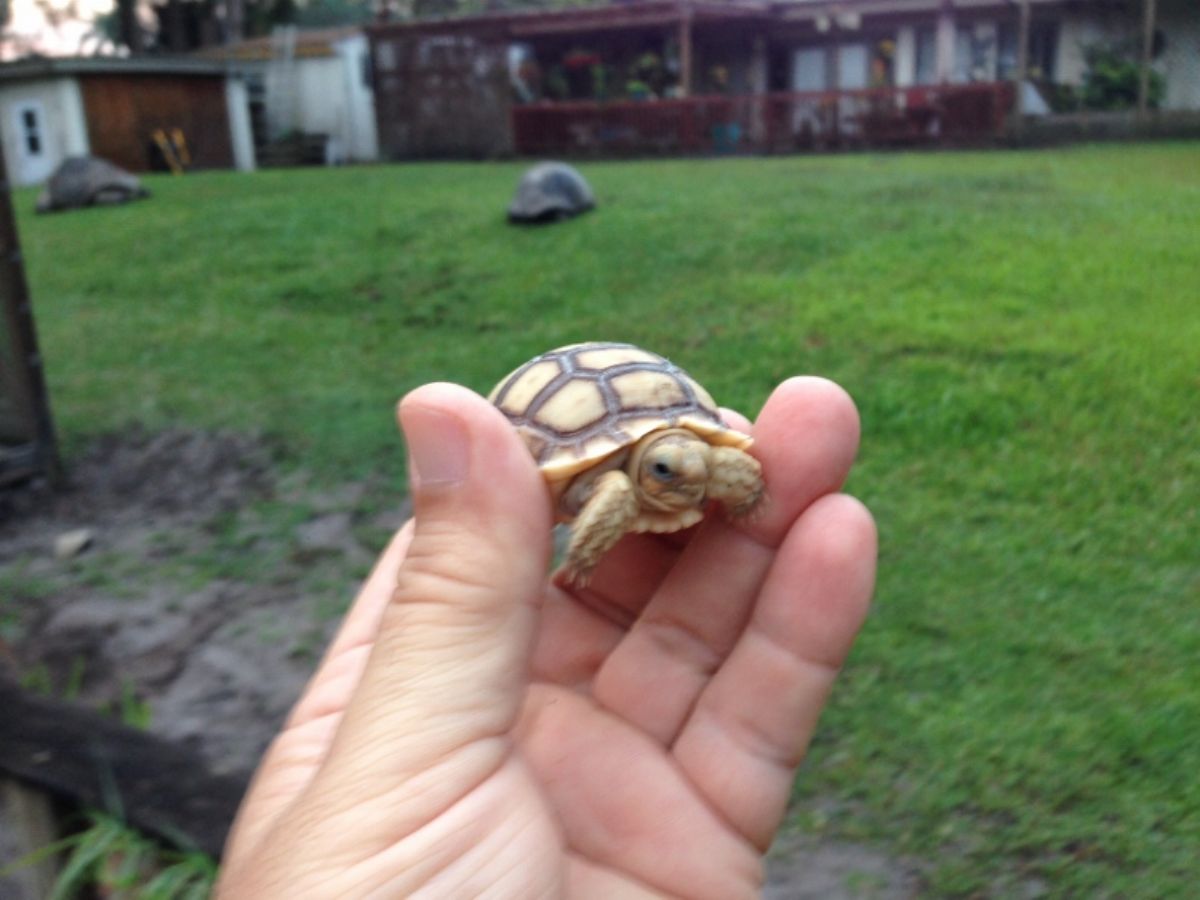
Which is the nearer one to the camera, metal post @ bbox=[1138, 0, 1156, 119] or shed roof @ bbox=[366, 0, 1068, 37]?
metal post @ bbox=[1138, 0, 1156, 119]

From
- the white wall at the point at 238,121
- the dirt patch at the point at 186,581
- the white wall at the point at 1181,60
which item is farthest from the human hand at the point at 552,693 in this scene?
the white wall at the point at 238,121

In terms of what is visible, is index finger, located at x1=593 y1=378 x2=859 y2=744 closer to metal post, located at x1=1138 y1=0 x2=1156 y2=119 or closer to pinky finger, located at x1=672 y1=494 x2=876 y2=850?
pinky finger, located at x1=672 y1=494 x2=876 y2=850

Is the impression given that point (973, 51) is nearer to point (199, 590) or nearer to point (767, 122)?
point (767, 122)

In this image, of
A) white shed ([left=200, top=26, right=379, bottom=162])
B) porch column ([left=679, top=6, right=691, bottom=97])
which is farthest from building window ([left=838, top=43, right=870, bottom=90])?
white shed ([left=200, top=26, right=379, bottom=162])

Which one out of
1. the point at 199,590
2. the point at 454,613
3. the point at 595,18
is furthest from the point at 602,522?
the point at 595,18

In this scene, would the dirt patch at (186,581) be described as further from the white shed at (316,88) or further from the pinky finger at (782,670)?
the white shed at (316,88)

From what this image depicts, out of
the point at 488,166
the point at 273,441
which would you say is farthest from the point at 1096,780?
the point at 488,166

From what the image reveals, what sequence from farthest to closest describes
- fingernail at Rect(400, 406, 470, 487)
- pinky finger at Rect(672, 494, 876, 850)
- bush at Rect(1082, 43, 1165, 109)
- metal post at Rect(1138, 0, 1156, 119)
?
bush at Rect(1082, 43, 1165, 109), metal post at Rect(1138, 0, 1156, 119), pinky finger at Rect(672, 494, 876, 850), fingernail at Rect(400, 406, 470, 487)
